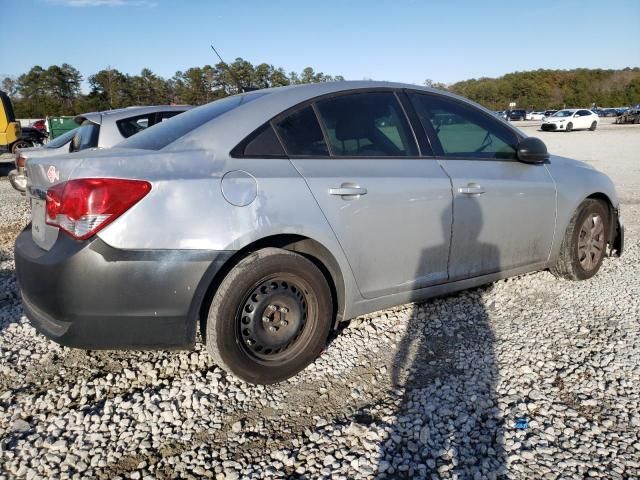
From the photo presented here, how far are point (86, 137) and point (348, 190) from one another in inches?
214

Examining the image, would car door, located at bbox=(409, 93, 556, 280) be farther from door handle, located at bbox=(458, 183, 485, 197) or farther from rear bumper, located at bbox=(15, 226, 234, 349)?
rear bumper, located at bbox=(15, 226, 234, 349)

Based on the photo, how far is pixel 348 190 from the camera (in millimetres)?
2820

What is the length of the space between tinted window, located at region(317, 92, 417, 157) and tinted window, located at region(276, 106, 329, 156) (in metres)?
0.07

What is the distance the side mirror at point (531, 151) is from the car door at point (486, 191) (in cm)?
6

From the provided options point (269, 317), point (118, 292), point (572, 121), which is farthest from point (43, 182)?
point (572, 121)

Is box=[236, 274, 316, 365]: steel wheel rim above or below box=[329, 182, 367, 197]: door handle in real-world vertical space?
below

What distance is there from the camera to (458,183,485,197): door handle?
330 cm

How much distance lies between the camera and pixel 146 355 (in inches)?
122

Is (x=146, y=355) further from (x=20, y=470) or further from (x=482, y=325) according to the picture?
(x=482, y=325)

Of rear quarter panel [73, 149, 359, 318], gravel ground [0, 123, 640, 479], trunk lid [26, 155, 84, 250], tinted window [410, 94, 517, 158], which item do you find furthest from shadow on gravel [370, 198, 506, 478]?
trunk lid [26, 155, 84, 250]

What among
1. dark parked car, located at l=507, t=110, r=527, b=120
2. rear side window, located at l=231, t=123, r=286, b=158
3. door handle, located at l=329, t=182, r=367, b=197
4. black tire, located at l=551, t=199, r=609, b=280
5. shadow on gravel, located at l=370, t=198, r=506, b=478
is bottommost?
shadow on gravel, located at l=370, t=198, r=506, b=478

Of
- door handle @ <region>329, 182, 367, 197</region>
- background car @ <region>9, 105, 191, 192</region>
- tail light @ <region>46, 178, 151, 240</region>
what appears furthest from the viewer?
background car @ <region>9, 105, 191, 192</region>

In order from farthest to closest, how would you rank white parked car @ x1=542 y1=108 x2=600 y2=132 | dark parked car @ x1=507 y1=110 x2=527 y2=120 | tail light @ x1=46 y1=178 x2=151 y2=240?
dark parked car @ x1=507 y1=110 x2=527 y2=120, white parked car @ x1=542 y1=108 x2=600 y2=132, tail light @ x1=46 y1=178 x2=151 y2=240

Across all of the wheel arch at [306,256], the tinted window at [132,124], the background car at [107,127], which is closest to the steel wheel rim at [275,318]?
the wheel arch at [306,256]
